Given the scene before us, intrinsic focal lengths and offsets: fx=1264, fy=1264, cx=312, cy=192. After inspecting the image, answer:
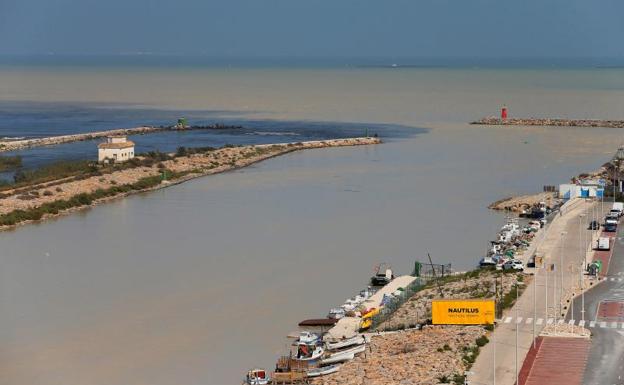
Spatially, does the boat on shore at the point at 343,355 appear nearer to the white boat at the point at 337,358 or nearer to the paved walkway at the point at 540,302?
the white boat at the point at 337,358

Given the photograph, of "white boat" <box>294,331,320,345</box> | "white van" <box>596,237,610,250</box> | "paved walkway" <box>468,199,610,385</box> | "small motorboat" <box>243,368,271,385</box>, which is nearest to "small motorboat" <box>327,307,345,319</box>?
"white boat" <box>294,331,320,345</box>

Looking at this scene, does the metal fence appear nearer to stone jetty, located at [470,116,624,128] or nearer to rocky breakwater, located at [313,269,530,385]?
rocky breakwater, located at [313,269,530,385]

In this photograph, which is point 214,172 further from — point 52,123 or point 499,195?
point 52,123

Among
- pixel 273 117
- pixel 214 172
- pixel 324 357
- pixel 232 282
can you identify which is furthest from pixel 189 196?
pixel 273 117

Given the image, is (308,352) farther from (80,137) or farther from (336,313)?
(80,137)

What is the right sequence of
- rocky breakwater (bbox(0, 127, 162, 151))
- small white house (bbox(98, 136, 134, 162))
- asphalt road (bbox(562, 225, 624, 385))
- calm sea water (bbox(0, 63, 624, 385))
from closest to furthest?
1. asphalt road (bbox(562, 225, 624, 385))
2. calm sea water (bbox(0, 63, 624, 385))
3. small white house (bbox(98, 136, 134, 162))
4. rocky breakwater (bbox(0, 127, 162, 151))
